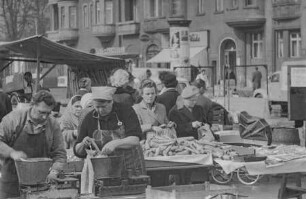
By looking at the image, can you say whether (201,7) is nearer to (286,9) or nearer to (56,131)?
(286,9)

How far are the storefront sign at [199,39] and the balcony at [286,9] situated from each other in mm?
6333

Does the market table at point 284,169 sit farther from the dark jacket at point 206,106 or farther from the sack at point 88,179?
the sack at point 88,179

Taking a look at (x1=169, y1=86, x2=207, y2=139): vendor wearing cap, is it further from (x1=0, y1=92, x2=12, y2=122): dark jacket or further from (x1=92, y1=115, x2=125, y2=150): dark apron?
(x1=92, y1=115, x2=125, y2=150): dark apron

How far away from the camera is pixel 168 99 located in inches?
523

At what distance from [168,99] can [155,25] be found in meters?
44.8

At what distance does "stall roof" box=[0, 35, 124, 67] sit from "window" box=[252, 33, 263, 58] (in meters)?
25.7

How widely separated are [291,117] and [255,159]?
5025 mm

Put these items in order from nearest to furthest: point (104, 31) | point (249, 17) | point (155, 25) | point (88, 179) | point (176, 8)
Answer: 1. point (88, 179)
2. point (249, 17)
3. point (176, 8)
4. point (155, 25)
5. point (104, 31)

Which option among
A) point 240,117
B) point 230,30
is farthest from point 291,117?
point 230,30

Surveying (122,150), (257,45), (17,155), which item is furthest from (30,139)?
(257,45)

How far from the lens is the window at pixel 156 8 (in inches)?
2287

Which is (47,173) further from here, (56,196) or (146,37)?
(146,37)

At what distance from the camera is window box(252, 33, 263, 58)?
49.1m

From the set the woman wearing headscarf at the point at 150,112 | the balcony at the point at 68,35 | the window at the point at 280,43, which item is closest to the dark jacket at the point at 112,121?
the woman wearing headscarf at the point at 150,112
